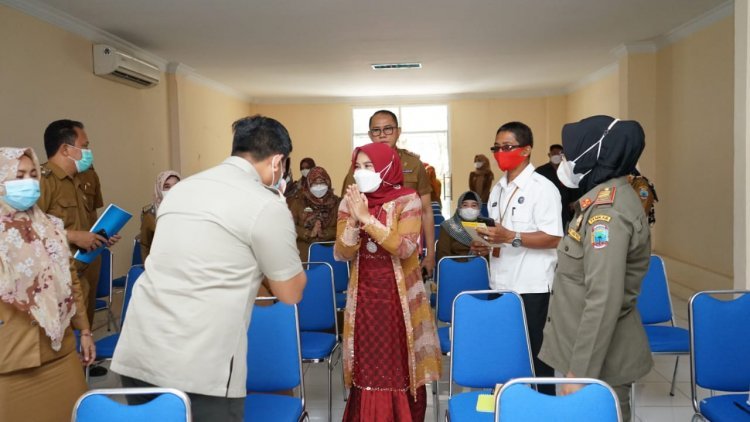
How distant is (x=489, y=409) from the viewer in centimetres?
198

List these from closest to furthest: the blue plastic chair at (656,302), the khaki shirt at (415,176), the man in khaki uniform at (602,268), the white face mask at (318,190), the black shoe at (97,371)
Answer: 1. the man in khaki uniform at (602,268)
2. the blue plastic chair at (656,302)
3. the khaki shirt at (415,176)
4. the black shoe at (97,371)
5. the white face mask at (318,190)

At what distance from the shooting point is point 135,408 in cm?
152

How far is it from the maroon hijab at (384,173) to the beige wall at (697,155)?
13.4 ft

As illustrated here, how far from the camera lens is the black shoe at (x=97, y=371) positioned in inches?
154

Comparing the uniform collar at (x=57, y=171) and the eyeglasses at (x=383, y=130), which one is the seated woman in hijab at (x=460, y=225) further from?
the uniform collar at (x=57, y=171)

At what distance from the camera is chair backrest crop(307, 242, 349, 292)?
13.2ft

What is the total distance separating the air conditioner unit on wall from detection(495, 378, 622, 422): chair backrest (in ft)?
18.4

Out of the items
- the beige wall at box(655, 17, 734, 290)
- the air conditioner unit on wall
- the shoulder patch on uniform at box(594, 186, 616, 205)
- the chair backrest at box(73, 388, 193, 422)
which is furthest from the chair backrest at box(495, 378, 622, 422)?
the air conditioner unit on wall

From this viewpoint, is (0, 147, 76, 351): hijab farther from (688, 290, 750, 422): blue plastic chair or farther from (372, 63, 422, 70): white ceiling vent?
(372, 63, 422, 70): white ceiling vent

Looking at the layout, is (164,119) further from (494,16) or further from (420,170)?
(420,170)

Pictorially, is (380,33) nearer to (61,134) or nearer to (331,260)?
(331,260)

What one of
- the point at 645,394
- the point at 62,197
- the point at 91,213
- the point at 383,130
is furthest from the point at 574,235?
the point at 91,213

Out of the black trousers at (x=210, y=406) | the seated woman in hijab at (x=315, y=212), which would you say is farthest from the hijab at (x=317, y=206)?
the black trousers at (x=210, y=406)

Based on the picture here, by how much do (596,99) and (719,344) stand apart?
8235 millimetres
